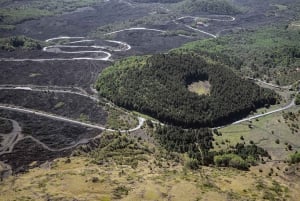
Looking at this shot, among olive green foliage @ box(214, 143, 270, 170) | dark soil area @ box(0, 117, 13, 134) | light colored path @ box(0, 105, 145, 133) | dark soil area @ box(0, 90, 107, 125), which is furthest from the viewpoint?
dark soil area @ box(0, 90, 107, 125)

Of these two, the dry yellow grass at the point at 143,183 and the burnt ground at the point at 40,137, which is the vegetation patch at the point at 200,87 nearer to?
the burnt ground at the point at 40,137

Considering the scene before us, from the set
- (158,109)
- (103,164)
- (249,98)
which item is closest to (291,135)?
(249,98)

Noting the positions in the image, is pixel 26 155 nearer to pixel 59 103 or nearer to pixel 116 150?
pixel 116 150

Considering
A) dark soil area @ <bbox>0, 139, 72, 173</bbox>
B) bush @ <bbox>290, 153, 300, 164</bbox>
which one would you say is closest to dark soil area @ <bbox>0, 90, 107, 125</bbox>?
dark soil area @ <bbox>0, 139, 72, 173</bbox>

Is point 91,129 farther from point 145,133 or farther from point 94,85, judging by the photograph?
point 94,85

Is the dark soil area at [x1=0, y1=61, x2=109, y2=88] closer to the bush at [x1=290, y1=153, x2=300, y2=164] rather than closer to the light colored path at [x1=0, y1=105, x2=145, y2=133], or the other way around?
the light colored path at [x1=0, y1=105, x2=145, y2=133]
